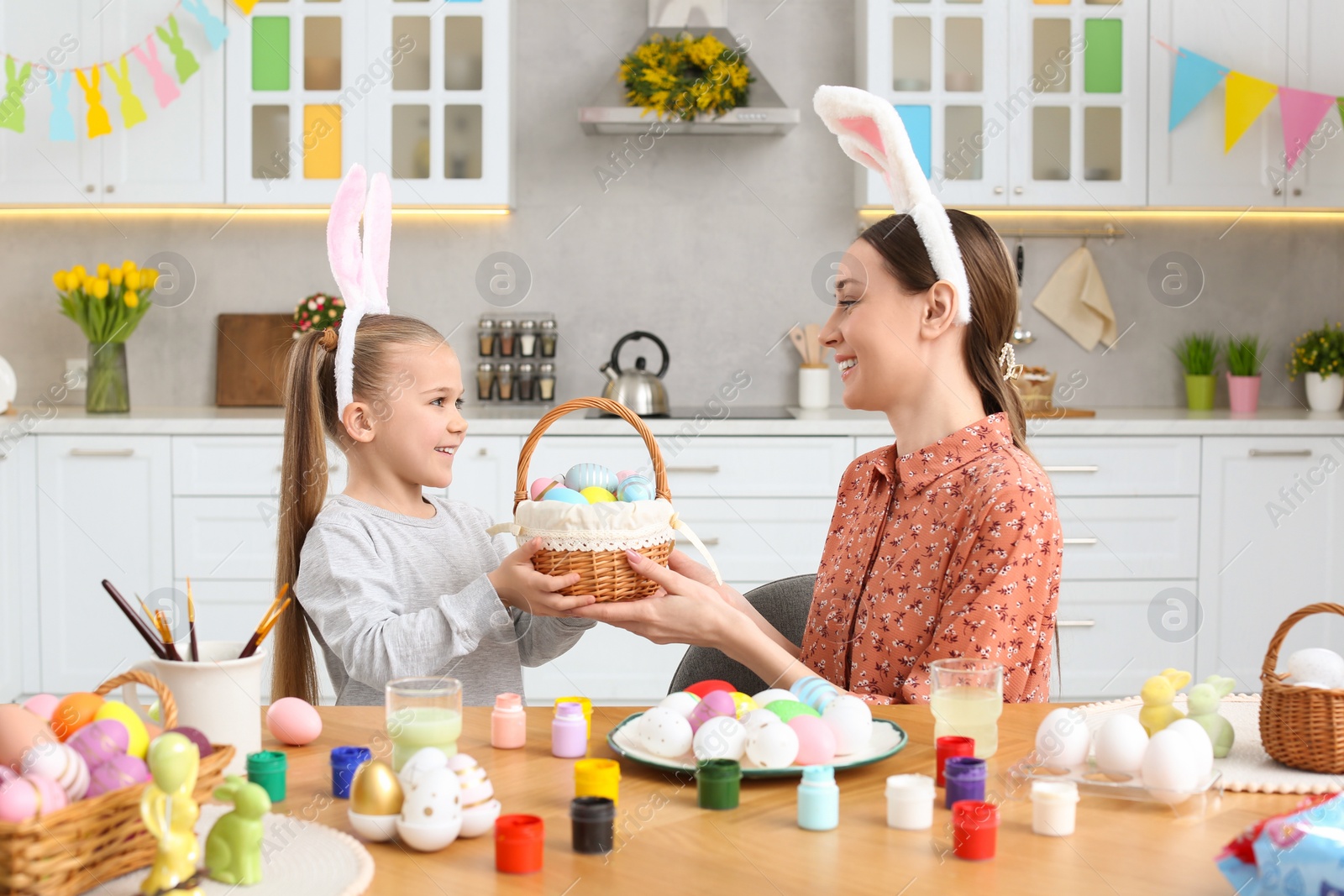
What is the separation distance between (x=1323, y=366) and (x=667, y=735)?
3.31 metres

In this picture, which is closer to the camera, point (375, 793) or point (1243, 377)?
point (375, 793)

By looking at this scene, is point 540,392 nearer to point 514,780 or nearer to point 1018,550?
point 1018,550

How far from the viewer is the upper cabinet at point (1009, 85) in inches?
136

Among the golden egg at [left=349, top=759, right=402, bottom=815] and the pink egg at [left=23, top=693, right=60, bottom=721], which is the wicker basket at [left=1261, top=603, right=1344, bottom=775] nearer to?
the golden egg at [left=349, top=759, right=402, bottom=815]

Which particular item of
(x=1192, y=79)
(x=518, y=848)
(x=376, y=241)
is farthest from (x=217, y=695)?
(x=1192, y=79)

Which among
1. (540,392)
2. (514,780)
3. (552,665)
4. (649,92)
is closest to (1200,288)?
(649,92)

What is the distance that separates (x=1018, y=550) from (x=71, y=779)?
3.24ft

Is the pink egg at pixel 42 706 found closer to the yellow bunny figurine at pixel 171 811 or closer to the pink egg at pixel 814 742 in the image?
the yellow bunny figurine at pixel 171 811

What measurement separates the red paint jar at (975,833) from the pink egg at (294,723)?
0.61 meters

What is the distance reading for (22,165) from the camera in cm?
346

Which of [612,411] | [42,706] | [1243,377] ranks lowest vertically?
[42,706]

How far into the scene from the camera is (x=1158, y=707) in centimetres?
108

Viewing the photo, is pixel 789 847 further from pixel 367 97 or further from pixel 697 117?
pixel 367 97

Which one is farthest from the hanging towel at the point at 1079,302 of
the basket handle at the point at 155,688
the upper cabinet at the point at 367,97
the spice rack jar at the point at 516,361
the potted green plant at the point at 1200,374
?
the basket handle at the point at 155,688
